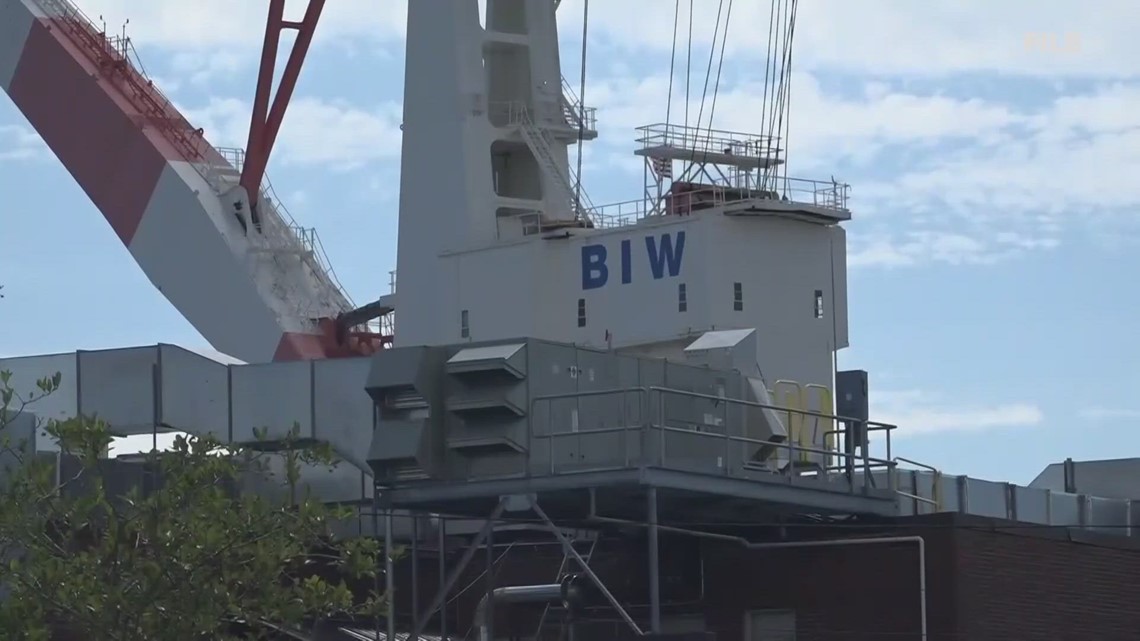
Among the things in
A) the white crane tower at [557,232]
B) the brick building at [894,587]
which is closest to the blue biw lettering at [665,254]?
the white crane tower at [557,232]

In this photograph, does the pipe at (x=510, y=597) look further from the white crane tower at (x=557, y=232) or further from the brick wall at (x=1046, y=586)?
the white crane tower at (x=557, y=232)

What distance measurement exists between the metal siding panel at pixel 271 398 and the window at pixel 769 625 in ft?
25.9

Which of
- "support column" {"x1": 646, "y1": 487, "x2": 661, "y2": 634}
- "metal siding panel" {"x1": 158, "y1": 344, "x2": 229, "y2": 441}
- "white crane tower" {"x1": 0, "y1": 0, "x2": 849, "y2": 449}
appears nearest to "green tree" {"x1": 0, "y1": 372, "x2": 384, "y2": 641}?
"support column" {"x1": 646, "y1": 487, "x2": 661, "y2": 634}

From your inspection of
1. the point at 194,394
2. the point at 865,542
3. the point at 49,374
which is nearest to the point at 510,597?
the point at 865,542

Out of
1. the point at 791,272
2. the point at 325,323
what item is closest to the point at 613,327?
the point at 791,272

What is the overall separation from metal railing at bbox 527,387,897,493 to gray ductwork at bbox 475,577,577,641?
2746 millimetres

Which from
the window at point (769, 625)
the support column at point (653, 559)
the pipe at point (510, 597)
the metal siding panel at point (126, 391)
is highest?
the metal siding panel at point (126, 391)

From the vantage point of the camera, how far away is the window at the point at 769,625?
97.6ft

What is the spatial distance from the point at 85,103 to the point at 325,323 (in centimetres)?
930

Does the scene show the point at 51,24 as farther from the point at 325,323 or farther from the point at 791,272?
the point at 791,272

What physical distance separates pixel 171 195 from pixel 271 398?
25463 millimetres

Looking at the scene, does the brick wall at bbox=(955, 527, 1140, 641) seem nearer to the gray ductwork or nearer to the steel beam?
the gray ductwork

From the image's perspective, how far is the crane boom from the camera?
57750 mm

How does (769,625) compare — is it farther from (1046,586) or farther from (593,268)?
(593,268)
